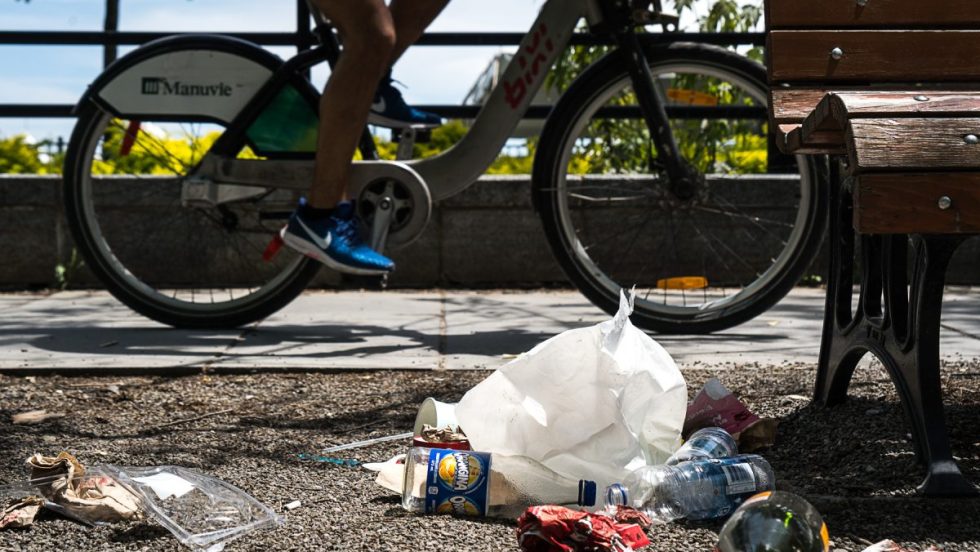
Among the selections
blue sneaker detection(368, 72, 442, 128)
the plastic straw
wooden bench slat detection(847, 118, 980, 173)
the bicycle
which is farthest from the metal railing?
wooden bench slat detection(847, 118, 980, 173)

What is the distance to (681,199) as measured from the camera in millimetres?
4352

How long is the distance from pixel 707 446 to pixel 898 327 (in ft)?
1.49

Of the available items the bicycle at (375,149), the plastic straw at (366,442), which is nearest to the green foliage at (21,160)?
the bicycle at (375,149)

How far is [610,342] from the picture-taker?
2.24 metres

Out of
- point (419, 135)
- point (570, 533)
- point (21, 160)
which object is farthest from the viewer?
point (21, 160)

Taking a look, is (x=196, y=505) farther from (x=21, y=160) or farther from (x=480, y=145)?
(x=21, y=160)

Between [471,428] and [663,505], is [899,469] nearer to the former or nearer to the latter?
[663,505]

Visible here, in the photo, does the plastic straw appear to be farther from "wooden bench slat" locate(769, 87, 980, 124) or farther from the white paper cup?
"wooden bench slat" locate(769, 87, 980, 124)

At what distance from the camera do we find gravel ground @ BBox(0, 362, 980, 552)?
2035 mm

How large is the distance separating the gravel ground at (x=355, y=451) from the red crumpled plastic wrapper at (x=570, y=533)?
92 mm

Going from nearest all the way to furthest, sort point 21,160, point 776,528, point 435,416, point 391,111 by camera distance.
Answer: point 776,528 → point 435,416 → point 391,111 → point 21,160

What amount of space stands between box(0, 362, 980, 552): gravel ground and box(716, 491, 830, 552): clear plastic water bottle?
0.69 feet

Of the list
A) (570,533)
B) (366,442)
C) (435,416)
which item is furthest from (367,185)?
(570,533)

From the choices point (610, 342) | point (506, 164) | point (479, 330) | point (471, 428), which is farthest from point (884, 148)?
point (506, 164)
